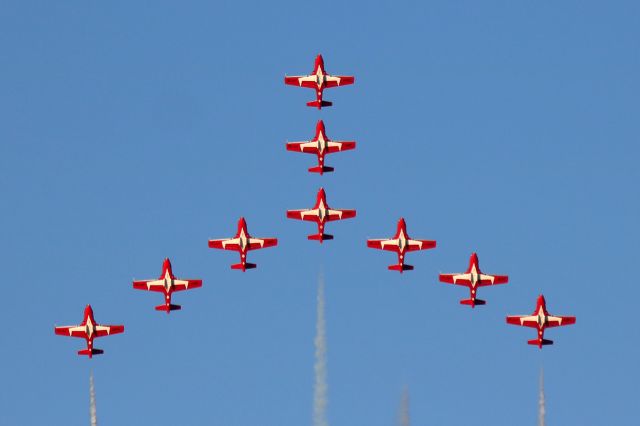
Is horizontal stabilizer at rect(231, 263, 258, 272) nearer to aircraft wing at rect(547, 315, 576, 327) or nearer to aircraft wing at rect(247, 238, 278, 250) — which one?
aircraft wing at rect(247, 238, 278, 250)

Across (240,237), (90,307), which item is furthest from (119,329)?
(240,237)

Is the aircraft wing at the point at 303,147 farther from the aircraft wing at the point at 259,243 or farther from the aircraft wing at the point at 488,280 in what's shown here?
the aircraft wing at the point at 488,280

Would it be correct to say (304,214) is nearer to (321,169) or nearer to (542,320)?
(321,169)

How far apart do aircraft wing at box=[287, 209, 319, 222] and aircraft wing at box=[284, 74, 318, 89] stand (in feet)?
48.2

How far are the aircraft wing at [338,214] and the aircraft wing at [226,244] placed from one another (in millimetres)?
10980

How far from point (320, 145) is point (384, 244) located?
13.9 metres

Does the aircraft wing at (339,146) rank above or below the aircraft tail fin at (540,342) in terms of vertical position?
above

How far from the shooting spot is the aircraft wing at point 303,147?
195 m

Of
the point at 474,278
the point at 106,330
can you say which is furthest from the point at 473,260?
the point at 106,330

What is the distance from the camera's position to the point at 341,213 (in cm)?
19188

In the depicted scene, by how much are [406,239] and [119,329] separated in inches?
1381

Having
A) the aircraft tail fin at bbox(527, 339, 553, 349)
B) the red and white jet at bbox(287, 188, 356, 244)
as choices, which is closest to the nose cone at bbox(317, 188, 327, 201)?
the red and white jet at bbox(287, 188, 356, 244)

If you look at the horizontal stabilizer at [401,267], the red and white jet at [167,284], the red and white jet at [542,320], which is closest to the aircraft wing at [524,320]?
the red and white jet at [542,320]

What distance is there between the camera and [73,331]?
193 meters
